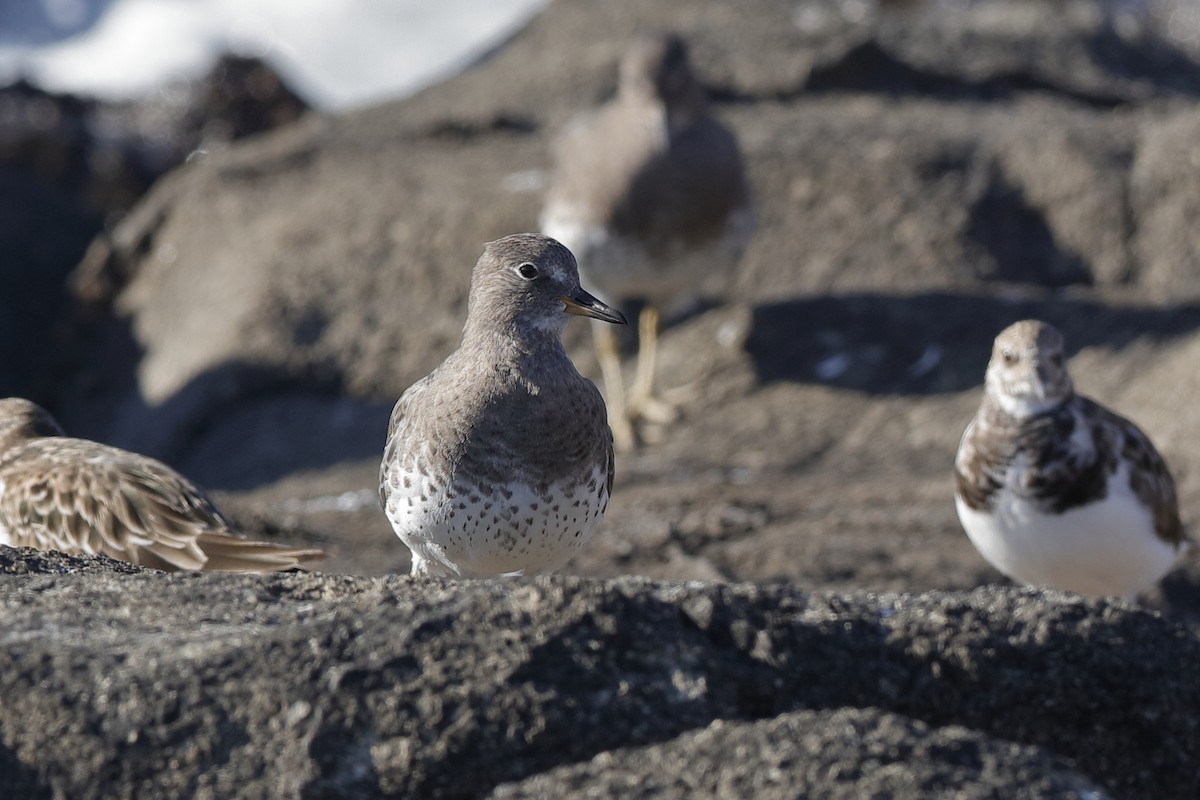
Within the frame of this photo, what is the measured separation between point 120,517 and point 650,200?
517 cm

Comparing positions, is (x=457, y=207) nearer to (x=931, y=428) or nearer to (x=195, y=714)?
(x=931, y=428)

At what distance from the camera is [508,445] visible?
497 centimetres

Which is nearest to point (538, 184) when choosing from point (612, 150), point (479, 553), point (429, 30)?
point (612, 150)

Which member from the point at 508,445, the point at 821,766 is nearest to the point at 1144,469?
the point at 508,445

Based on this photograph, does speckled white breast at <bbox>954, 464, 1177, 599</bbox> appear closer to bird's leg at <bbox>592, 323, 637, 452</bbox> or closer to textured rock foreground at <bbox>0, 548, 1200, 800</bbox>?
textured rock foreground at <bbox>0, 548, 1200, 800</bbox>

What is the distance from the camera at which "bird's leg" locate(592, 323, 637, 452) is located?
10.5 m

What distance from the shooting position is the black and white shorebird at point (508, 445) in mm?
4949

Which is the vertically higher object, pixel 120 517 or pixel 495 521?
pixel 495 521

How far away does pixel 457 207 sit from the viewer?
12.1 m

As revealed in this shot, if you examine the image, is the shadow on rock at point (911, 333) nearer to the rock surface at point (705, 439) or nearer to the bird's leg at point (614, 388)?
the rock surface at point (705, 439)

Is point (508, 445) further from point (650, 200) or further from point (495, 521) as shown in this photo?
point (650, 200)

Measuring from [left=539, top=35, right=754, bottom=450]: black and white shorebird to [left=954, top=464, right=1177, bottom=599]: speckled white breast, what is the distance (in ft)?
13.4

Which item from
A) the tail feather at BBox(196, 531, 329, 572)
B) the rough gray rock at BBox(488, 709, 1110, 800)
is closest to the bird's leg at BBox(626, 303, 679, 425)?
the tail feather at BBox(196, 531, 329, 572)

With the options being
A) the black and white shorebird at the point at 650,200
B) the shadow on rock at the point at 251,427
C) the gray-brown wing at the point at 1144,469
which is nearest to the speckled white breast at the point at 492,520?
the gray-brown wing at the point at 1144,469
